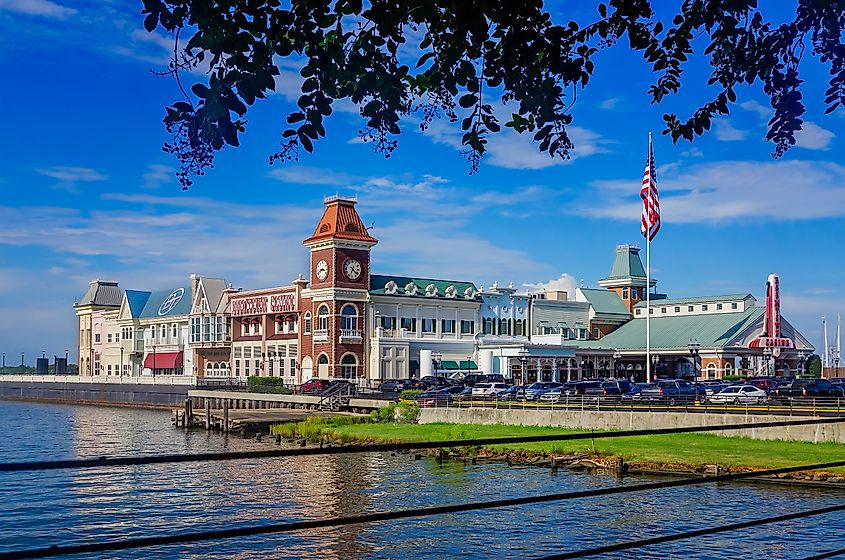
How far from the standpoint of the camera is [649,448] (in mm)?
37594

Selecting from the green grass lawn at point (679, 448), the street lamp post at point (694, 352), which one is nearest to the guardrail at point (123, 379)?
the street lamp post at point (694, 352)

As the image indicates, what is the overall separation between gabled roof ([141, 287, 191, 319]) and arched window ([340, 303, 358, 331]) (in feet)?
90.3

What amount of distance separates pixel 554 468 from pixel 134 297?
307ft

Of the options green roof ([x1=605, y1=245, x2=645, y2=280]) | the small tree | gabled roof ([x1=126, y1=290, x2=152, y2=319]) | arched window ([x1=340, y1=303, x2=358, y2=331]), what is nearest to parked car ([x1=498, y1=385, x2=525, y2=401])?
arched window ([x1=340, y1=303, x2=358, y2=331])

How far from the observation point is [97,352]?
128 m

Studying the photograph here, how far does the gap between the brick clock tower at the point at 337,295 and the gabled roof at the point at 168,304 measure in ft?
81.6

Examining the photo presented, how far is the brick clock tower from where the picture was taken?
8688 cm

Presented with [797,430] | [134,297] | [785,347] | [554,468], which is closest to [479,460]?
[554,468]

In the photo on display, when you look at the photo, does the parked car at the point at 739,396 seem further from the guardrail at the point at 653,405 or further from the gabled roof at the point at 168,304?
the gabled roof at the point at 168,304

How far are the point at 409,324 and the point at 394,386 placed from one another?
15.4m

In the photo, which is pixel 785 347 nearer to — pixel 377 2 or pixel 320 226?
pixel 320 226

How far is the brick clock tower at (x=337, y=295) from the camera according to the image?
86875 mm

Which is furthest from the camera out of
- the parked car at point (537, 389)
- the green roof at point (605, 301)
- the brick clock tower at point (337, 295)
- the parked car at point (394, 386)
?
the green roof at point (605, 301)

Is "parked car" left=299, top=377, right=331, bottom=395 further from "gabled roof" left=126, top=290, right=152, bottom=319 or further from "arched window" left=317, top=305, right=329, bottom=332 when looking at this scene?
"gabled roof" left=126, top=290, right=152, bottom=319
